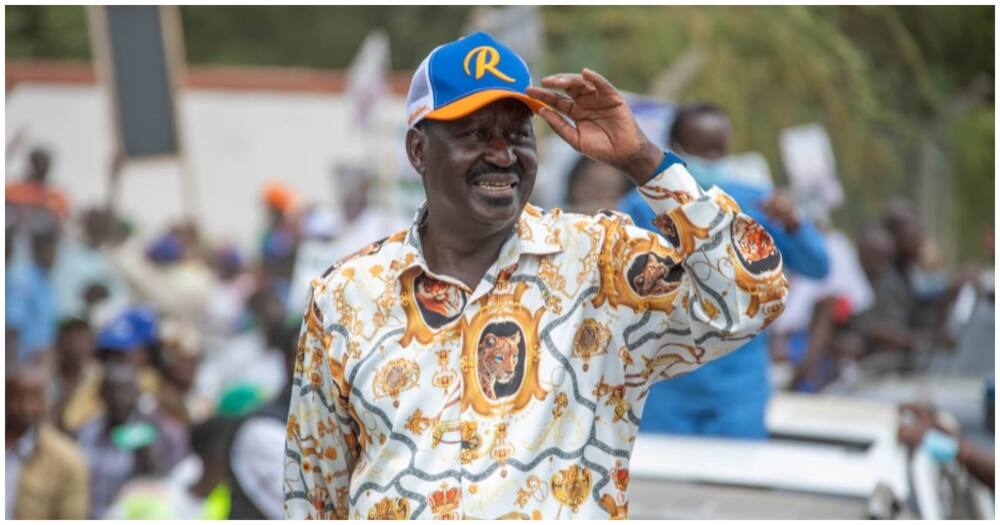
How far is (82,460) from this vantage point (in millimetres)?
7035

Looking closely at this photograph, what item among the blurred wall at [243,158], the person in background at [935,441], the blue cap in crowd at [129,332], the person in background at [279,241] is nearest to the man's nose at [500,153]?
the person in background at [935,441]

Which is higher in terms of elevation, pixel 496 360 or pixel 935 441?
pixel 496 360

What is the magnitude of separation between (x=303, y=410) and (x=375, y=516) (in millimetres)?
346

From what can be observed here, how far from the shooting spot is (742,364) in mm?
5473

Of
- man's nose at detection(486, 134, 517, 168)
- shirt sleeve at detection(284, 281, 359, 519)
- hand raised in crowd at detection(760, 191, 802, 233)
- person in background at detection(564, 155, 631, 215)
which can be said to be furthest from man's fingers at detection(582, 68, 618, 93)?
person in background at detection(564, 155, 631, 215)

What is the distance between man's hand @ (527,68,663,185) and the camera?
2.97 m

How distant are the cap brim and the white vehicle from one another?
5.64ft

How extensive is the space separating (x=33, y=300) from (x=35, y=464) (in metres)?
3.08

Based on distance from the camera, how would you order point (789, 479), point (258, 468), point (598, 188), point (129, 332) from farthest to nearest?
point (129, 332), point (598, 188), point (258, 468), point (789, 479)

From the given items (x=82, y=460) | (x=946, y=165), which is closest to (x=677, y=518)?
(x=82, y=460)

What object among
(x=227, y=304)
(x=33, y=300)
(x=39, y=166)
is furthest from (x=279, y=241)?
(x=33, y=300)

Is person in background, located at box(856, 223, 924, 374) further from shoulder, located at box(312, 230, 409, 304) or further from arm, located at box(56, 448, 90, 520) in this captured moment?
shoulder, located at box(312, 230, 409, 304)

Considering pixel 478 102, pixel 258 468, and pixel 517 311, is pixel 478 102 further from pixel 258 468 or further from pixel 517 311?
pixel 258 468

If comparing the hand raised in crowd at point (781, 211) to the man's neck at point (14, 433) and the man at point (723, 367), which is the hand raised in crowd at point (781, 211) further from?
the man's neck at point (14, 433)
